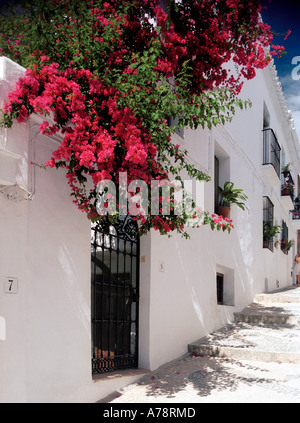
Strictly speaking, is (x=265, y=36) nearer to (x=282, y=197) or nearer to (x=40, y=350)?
(x=40, y=350)

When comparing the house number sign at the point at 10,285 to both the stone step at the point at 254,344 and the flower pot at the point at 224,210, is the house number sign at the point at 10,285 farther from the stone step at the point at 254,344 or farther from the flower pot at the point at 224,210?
the flower pot at the point at 224,210

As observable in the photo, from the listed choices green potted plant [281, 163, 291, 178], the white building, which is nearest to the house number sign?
the white building

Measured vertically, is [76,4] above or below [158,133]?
above

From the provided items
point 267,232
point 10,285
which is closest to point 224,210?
point 267,232

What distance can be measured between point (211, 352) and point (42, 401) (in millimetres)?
3533

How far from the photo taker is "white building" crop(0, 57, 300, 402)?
3871 mm

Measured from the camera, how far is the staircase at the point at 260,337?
668 cm

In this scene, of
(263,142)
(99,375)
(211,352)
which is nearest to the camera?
(99,375)

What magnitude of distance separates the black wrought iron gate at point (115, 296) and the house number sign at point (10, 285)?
1.37 metres

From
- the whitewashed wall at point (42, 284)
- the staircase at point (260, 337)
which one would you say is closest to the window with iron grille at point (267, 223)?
the staircase at point (260, 337)

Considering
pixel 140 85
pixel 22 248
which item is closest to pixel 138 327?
pixel 22 248

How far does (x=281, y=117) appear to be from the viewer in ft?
54.9

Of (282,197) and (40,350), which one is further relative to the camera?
(282,197)

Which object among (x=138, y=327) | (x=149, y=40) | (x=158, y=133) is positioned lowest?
(x=138, y=327)
